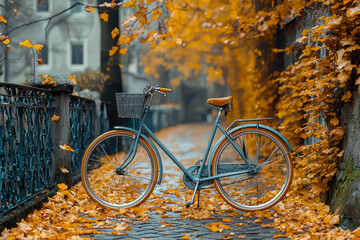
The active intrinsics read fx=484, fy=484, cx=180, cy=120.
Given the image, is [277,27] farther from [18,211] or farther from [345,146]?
[18,211]

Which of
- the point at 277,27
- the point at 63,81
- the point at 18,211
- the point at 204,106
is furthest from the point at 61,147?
the point at 204,106

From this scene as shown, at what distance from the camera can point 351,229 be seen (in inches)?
164

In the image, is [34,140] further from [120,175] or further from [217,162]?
[217,162]

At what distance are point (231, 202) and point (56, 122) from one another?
7.68 ft

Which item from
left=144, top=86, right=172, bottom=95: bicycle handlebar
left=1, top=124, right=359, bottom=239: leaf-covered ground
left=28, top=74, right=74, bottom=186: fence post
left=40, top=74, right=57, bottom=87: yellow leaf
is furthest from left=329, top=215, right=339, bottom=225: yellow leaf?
left=40, top=74, right=57, bottom=87: yellow leaf

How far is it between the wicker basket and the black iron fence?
917mm

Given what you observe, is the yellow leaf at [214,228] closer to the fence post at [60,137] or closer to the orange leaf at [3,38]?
the fence post at [60,137]

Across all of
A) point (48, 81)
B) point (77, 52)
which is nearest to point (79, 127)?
point (48, 81)

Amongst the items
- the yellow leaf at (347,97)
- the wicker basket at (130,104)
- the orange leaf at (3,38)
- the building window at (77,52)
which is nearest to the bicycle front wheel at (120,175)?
the wicker basket at (130,104)

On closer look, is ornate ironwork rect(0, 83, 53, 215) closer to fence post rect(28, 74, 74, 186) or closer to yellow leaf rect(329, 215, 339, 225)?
fence post rect(28, 74, 74, 186)

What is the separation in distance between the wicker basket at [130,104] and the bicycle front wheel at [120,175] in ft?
1.02

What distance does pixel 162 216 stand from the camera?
5.07 meters

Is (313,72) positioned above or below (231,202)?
above

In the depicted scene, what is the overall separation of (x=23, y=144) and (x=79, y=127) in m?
2.58
